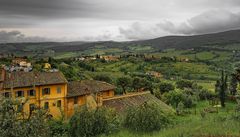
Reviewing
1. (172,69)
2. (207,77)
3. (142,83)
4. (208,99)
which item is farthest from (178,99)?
(172,69)

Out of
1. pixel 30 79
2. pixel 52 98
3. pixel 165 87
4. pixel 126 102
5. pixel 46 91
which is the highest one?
pixel 30 79

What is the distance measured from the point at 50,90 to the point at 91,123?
30056 mm

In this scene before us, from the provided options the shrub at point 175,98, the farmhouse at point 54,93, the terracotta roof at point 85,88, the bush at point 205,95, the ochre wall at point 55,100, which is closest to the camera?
the farmhouse at point 54,93

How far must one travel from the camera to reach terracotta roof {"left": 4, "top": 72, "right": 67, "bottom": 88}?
44375 millimetres

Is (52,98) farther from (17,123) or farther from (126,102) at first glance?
(17,123)

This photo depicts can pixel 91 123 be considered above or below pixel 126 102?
above

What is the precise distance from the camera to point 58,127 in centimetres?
2723

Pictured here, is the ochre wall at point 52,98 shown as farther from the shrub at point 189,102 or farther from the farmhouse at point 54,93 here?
the shrub at point 189,102

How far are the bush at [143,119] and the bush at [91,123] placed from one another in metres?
1.05

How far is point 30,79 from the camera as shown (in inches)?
1836

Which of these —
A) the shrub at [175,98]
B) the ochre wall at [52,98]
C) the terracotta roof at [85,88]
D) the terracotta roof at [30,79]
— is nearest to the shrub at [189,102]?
the shrub at [175,98]

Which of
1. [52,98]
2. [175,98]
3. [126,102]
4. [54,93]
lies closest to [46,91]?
[54,93]

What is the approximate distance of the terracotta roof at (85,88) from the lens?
1995 inches

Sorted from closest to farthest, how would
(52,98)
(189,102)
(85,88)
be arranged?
(52,98) < (85,88) < (189,102)
